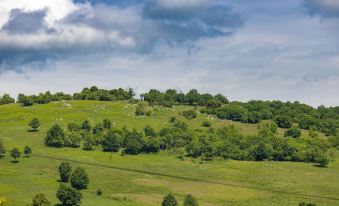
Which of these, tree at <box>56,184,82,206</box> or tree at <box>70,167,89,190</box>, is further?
tree at <box>70,167,89,190</box>

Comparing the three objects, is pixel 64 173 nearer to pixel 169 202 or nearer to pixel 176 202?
pixel 169 202

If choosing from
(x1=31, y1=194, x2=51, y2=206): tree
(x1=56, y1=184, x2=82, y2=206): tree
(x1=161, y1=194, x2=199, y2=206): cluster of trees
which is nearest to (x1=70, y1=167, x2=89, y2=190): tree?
(x1=56, y1=184, x2=82, y2=206): tree

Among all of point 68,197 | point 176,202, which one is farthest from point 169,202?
point 68,197

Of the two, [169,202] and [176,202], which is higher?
[169,202]

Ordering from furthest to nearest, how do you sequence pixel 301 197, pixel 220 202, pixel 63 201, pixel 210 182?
pixel 210 182, pixel 301 197, pixel 220 202, pixel 63 201

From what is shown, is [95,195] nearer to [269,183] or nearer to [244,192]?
[244,192]

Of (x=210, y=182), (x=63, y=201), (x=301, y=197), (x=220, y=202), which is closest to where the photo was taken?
(x=63, y=201)

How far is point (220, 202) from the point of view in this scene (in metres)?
164

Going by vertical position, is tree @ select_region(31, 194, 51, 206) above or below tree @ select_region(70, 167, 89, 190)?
below

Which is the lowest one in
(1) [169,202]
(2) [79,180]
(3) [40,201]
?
(3) [40,201]

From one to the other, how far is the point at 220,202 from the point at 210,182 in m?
29.1

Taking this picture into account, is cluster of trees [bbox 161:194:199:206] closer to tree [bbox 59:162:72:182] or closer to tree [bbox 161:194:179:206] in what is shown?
tree [bbox 161:194:179:206]

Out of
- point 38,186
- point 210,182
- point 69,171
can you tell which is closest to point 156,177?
point 210,182

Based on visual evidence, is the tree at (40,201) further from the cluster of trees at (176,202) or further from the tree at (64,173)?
the tree at (64,173)
